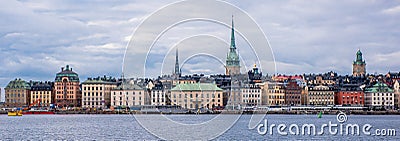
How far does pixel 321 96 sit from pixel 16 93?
40.6m

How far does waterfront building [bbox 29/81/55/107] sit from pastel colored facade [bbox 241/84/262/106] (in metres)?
27.6

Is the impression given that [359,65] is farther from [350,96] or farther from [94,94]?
[94,94]

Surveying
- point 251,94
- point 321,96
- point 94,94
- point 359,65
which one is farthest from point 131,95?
point 359,65

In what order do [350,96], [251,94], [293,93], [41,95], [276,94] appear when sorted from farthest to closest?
[41,95] → [350,96] → [293,93] → [276,94] → [251,94]

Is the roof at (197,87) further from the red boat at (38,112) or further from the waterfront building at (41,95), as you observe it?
the waterfront building at (41,95)

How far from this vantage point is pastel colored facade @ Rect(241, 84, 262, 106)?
305 ft

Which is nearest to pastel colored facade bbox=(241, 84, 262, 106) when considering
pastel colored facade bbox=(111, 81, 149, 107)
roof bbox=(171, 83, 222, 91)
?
roof bbox=(171, 83, 222, 91)

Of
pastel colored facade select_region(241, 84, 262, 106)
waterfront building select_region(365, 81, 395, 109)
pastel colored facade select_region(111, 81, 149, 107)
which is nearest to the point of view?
pastel colored facade select_region(111, 81, 149, 107)

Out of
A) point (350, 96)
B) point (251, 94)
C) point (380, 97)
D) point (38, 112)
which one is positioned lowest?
point (38, 112)

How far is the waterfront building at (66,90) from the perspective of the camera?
102 m

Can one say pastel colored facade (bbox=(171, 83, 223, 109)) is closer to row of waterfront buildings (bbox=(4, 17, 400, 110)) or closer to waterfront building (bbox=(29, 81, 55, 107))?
row of waterfront buildings (bbox=(4, 17, 400, 110))

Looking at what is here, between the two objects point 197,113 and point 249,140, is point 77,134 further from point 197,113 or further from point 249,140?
point 197,113

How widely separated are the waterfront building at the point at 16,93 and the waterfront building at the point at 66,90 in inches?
164

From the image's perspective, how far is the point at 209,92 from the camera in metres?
92.5
